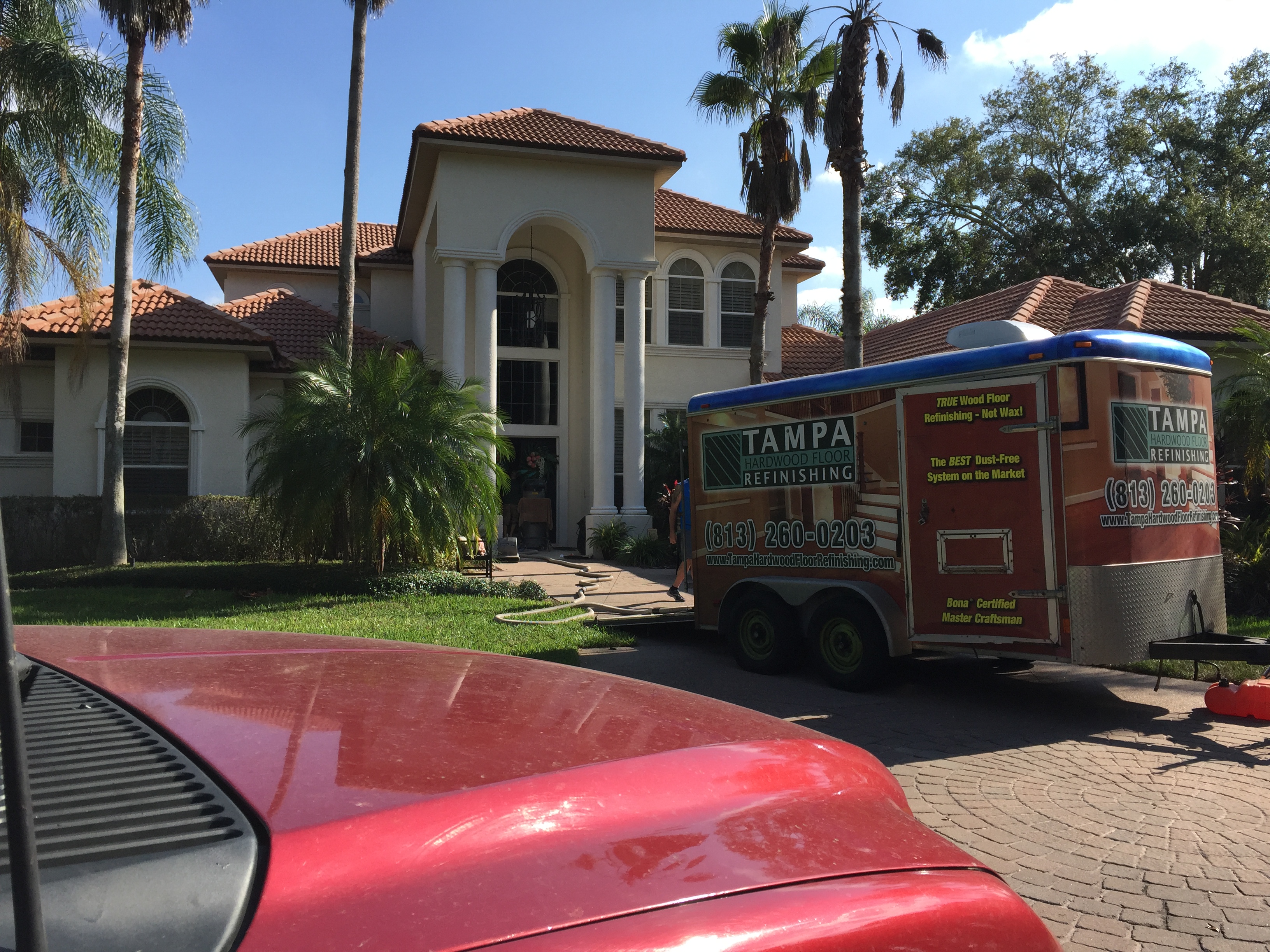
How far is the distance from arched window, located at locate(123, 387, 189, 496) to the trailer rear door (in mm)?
16761

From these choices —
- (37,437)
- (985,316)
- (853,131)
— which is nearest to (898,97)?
(853,131)

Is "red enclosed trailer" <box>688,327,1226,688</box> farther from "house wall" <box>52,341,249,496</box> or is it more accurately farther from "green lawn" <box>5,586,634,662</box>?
"house wall" <box>52,341,249,496</box>

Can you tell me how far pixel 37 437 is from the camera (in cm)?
2050

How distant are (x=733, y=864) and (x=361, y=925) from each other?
0.53 metres

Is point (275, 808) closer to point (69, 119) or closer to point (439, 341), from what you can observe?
point (69, 119)

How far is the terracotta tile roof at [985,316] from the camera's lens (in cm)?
2253

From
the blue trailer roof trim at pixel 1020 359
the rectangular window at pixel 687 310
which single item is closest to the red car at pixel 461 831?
the blue trailer roof trim at pixel 1020 359

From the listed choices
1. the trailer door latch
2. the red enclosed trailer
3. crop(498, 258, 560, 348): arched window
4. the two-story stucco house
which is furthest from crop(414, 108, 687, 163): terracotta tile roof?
the trailer door latch

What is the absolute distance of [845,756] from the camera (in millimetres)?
1954

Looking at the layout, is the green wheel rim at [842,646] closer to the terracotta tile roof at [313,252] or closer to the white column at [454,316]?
the white column at [454,316]

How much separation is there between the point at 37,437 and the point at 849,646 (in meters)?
19.2

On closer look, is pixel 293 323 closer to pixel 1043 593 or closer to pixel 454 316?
pixel 454 316

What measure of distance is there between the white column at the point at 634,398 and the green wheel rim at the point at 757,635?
11863 mm

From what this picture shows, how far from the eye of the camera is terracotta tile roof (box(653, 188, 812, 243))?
25.6m
